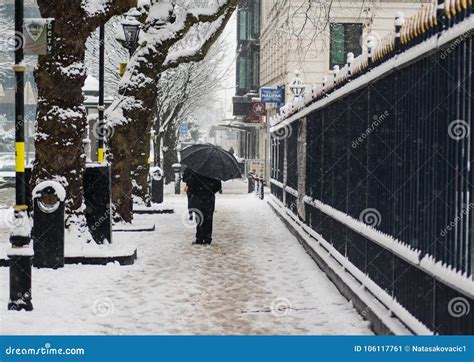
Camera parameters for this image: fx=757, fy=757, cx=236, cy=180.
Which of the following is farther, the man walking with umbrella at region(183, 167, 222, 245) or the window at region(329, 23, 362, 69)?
the window at region(329, 23, 362, 69)

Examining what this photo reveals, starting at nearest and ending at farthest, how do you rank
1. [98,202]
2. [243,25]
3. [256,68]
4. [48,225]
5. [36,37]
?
[36,37], [48,225], [98,202], [256,68], [243,25]

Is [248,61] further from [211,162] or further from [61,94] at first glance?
[61,94]

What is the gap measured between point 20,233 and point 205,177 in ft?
20.5

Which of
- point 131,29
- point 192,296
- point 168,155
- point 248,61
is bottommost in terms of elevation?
point 192,296

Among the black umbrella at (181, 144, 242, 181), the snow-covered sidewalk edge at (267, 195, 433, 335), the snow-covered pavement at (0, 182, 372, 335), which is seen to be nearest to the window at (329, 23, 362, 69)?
the black umbrella at (181, 144, 242, 181)

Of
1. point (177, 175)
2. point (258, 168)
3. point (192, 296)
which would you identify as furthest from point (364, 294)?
point (177, 175)

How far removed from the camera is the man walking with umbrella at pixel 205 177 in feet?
43.2

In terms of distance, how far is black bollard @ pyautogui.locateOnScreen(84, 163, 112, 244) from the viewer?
11656 millimetres

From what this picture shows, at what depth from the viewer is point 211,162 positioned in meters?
13.3

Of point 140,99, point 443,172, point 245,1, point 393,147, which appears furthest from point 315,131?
point 245,1

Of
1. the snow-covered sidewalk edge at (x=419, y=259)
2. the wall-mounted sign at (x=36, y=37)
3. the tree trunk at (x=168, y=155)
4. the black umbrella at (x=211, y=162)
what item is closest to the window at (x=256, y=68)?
the tree trunk at (x=168, y=155)

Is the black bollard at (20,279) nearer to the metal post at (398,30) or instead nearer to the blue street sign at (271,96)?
the metal post at (398,30)

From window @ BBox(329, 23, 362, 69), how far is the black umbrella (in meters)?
20.7

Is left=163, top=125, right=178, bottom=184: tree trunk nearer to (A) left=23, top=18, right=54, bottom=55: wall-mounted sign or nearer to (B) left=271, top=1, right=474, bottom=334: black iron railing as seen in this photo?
(B) left=271, top=1, right=474, bottom=334: black iron railing
